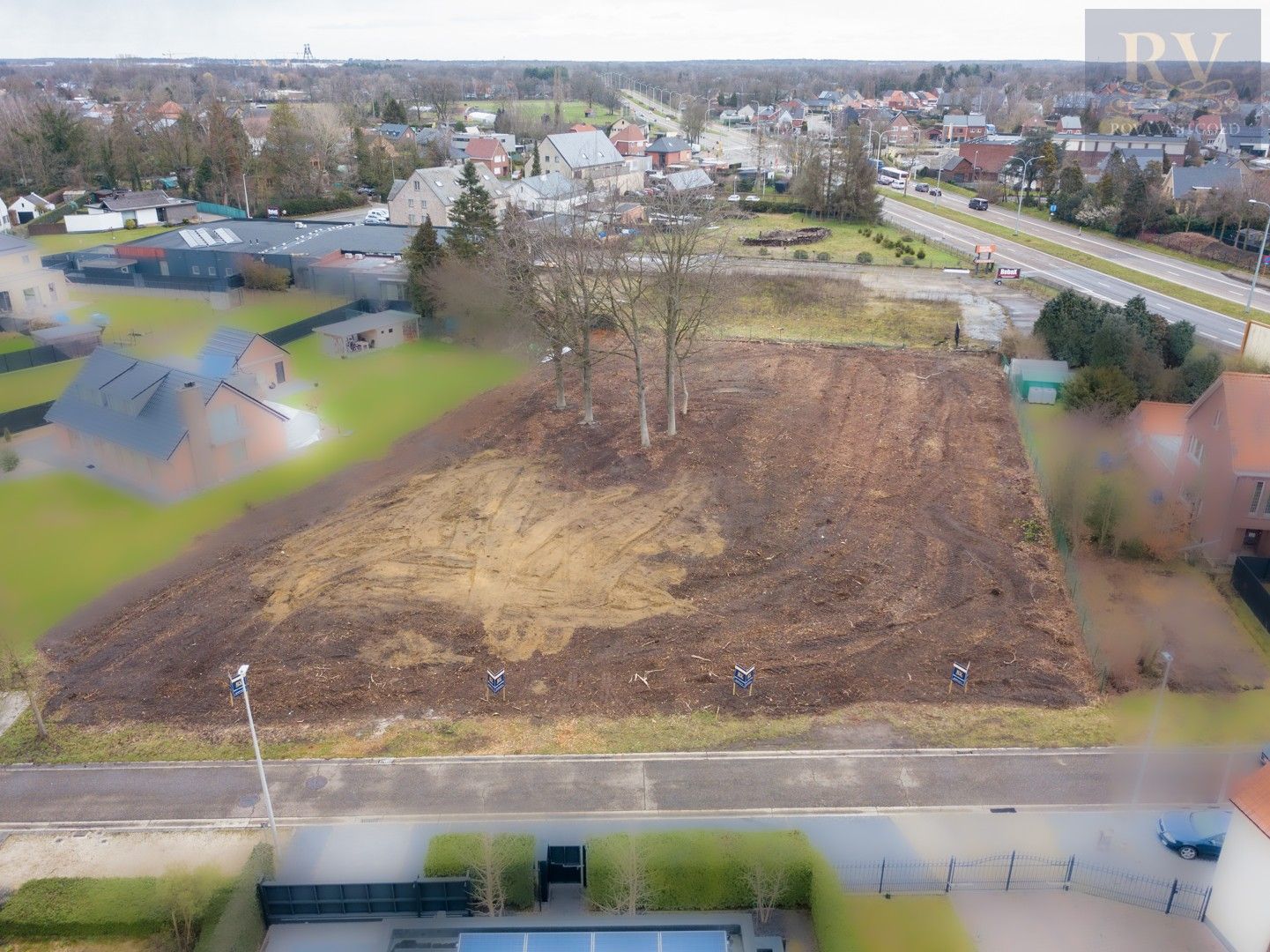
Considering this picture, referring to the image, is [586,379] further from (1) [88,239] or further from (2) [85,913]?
(1) [88,239]

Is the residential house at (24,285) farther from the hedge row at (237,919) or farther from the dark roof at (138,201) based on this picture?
the hedge row at (237,919)

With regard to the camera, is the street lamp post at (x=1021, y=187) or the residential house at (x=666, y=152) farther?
the residential house at (x=666, y=152)

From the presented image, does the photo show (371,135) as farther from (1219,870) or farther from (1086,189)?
(1219,870)

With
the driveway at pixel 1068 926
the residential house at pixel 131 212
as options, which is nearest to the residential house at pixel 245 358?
the driveway at pixel 1068 926

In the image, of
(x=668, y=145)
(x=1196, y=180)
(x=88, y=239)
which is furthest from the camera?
(x=668, y=145)

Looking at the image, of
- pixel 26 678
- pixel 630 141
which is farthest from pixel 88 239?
pixel 630 141

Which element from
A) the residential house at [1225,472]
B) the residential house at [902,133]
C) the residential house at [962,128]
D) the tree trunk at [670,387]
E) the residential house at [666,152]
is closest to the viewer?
the residential house at [1225,472]
